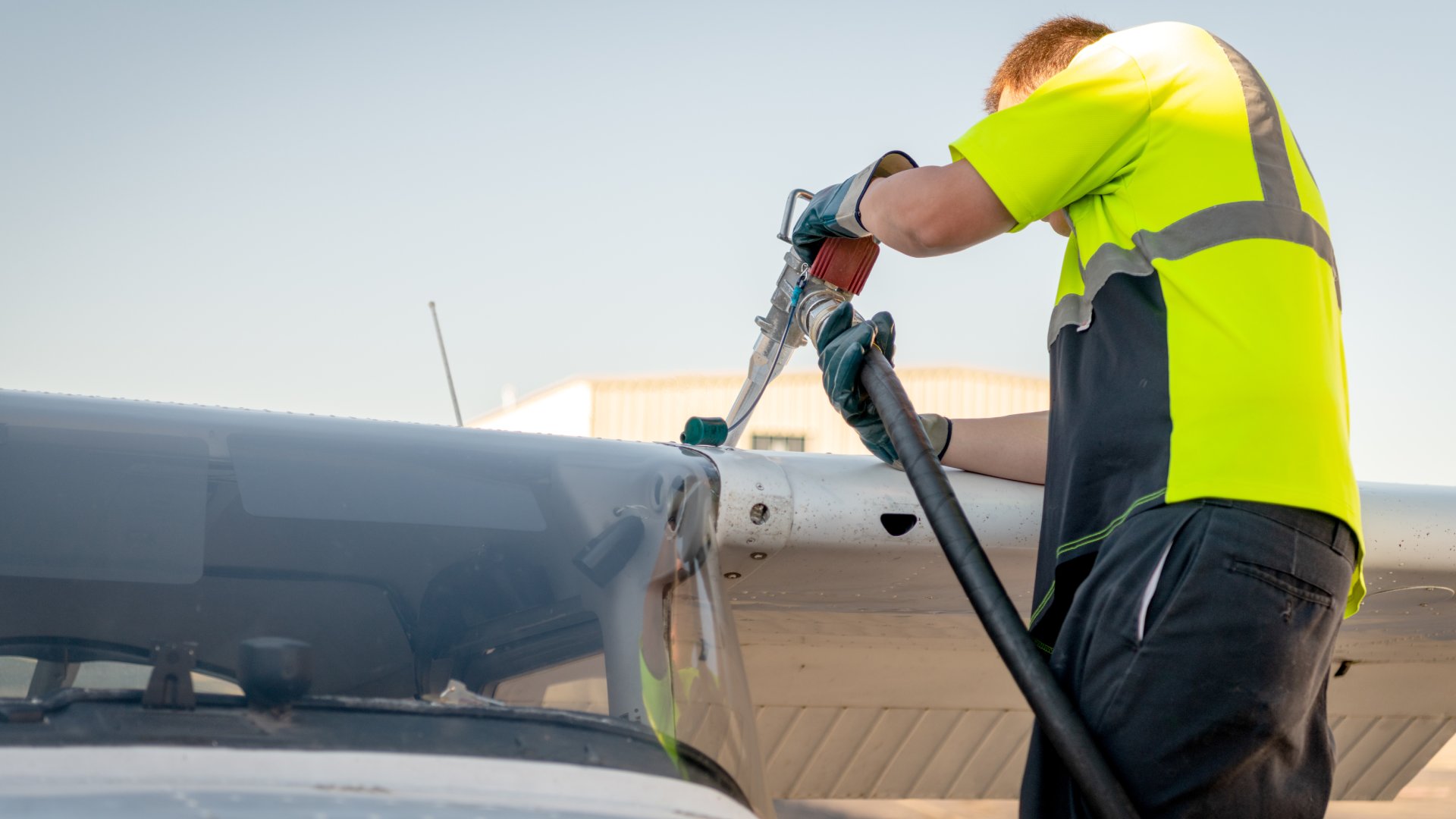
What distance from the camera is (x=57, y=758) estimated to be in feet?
3.57

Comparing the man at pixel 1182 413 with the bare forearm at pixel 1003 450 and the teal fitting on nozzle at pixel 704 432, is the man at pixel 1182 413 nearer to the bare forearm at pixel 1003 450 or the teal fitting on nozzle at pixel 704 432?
the bare forearm at pixel 1003 450

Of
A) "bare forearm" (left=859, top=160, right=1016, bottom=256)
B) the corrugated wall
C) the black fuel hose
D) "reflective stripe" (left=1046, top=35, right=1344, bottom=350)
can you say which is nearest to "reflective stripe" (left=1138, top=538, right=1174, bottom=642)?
the black fuel hose

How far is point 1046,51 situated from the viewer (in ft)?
6.75

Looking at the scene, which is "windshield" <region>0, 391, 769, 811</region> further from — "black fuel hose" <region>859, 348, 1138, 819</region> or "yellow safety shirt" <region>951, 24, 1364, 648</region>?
"yellow safety shirt" <region>951, 24, 1364, 648</region>

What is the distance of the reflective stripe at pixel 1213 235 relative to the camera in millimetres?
1679

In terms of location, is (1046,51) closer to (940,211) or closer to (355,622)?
(940,211)

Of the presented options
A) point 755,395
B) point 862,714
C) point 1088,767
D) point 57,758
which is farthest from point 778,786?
point 57,758

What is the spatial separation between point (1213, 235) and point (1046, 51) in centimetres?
55

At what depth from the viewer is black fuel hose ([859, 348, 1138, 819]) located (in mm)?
1596

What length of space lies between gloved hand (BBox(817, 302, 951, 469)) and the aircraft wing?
0.18 meters

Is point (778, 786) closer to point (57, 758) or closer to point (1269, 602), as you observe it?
point (1269, 602)

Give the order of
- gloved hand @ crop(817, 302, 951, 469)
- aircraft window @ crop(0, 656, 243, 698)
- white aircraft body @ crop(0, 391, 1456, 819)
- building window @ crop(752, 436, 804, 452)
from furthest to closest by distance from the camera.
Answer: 1. building window @ crop(752, 436, 804, 452)
2. gloved hand @ crop(817, 302, 951, 469)
3. aircraft window @ crop(0, 656, 243, 698)
4. white aircraft body @ crop(0, 391, 1456, 819)

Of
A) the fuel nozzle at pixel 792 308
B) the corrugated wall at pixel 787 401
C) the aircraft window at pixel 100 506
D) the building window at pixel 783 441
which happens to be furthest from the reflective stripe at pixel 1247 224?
the building window at pixel 783 441

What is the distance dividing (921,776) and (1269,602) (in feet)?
7.84
